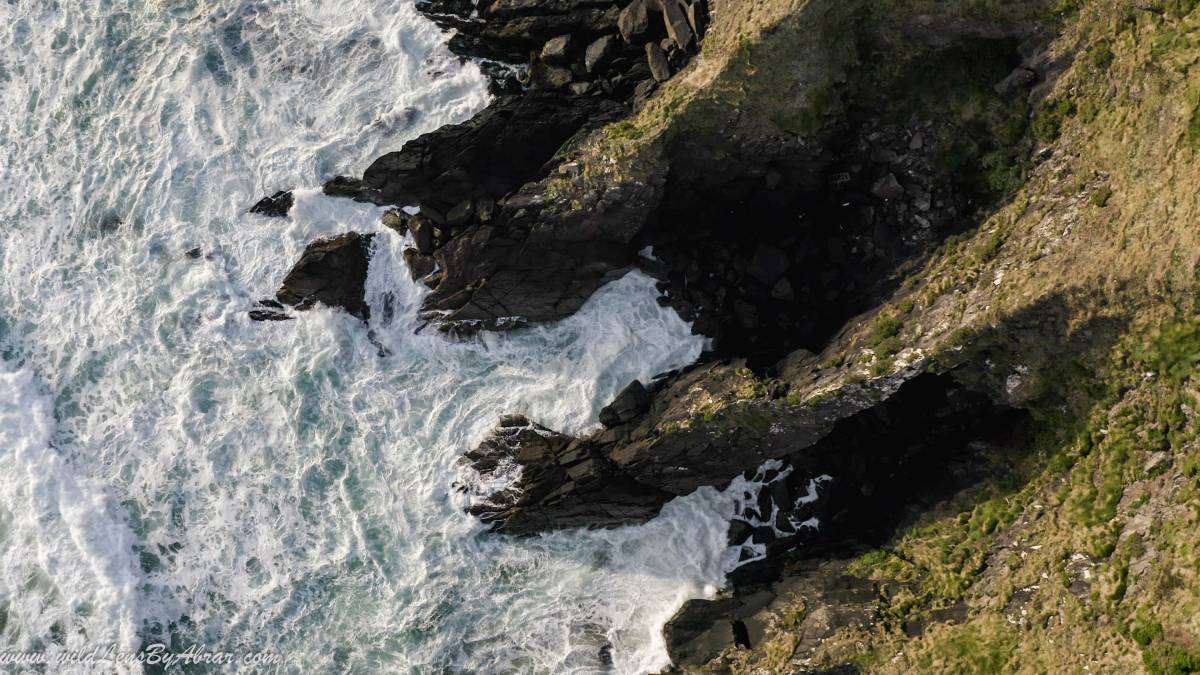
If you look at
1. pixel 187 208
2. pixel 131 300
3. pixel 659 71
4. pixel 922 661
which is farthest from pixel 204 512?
pixel 922 661

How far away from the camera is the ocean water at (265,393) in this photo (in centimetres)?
2167

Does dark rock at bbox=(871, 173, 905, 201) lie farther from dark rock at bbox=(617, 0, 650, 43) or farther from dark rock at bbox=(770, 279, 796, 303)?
dark rock at bbox=(617, 0, 650, 43)

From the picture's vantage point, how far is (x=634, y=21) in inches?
775

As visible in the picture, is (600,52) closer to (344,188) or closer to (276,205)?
(344,188)

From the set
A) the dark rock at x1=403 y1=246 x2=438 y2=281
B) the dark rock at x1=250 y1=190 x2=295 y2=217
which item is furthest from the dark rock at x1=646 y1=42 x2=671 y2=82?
the dark rock at x1=250 y1=190 x2=295 y2=217

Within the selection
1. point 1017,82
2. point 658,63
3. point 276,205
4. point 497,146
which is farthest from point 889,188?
point 276,205

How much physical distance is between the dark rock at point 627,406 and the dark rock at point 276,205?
481 inches

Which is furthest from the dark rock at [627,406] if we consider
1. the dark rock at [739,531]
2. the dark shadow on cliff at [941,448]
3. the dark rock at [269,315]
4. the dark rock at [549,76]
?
the dark rock at [269,315]

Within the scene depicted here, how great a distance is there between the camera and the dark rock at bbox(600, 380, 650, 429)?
68.2ft

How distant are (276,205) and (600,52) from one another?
11.6m

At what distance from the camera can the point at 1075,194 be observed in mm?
15047

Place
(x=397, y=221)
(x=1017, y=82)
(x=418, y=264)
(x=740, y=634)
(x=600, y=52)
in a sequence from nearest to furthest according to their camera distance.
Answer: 1. (x=1017, y=82)
2. (x=740, y=634)
3. (x=600, y=52)
4. (x=418, y=264)
5. (x=397, y=221)

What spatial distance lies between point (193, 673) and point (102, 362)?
10.5 meters

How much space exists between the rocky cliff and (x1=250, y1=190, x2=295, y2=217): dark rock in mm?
1749
